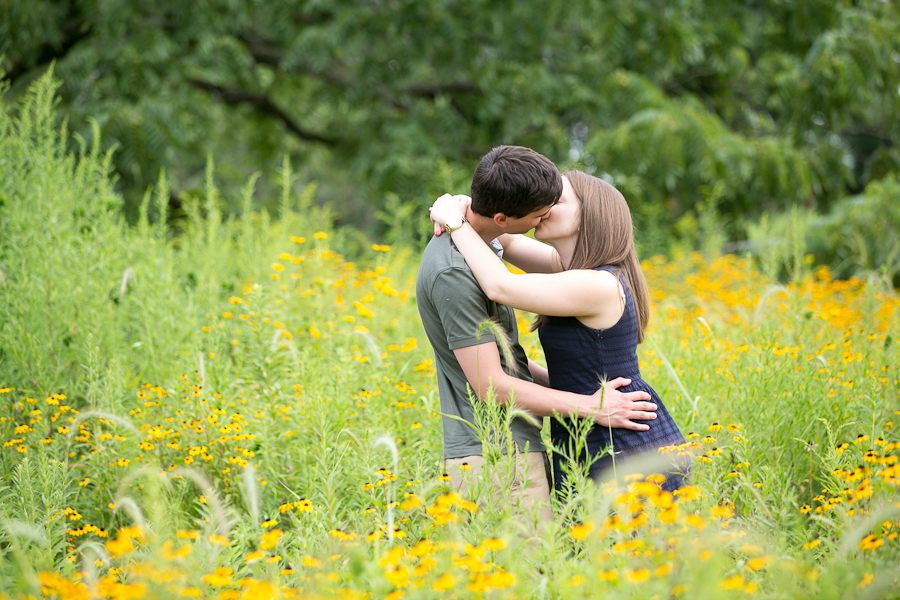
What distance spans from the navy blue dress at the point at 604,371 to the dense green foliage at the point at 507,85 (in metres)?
3.90

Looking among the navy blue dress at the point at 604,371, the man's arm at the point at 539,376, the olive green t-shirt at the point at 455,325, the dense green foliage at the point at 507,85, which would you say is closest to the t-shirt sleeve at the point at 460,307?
the olive green t-shirt at the point at 455,325

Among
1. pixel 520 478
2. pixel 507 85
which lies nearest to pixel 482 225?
pixel 520 478

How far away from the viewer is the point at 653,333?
3.42 metres

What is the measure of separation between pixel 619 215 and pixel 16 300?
2.81 m

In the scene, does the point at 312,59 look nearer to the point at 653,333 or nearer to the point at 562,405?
the point at 653,333

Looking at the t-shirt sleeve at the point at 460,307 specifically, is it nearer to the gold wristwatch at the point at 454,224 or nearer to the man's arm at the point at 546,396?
the man's arm at the point at 546,396

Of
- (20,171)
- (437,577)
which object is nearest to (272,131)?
(20,171)

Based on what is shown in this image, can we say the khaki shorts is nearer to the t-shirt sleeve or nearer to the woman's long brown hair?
the t-shirt sleeve

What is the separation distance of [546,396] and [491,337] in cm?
27

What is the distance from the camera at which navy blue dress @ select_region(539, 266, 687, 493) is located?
80.4 inches

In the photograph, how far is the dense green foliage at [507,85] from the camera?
6949mm

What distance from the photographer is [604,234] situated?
214 centimetres

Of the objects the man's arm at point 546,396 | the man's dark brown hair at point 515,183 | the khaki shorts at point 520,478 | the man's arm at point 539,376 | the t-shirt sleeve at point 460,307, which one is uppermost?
the man's dark brown hair at point 515,183

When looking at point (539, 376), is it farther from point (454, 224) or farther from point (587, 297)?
point (454, 224)
